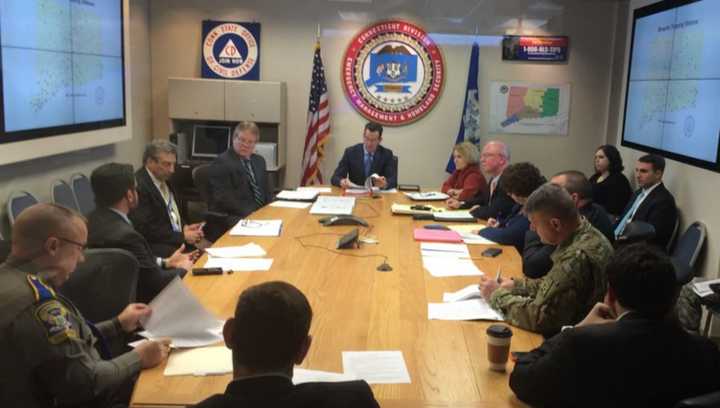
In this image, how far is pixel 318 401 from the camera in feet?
4.24

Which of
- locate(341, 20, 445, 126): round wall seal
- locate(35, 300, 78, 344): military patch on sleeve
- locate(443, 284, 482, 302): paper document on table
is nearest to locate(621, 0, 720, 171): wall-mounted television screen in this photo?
locate(341, 20, 445, 126): round wall seal

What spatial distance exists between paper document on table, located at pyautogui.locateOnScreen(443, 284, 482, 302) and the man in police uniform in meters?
1.22

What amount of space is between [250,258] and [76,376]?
1524mm

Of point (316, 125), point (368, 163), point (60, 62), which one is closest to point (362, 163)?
point (368, 163)

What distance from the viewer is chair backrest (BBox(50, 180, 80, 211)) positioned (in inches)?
194

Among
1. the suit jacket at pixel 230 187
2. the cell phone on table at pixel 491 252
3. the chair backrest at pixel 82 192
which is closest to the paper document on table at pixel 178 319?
the cell phone on table at pixel 491 252

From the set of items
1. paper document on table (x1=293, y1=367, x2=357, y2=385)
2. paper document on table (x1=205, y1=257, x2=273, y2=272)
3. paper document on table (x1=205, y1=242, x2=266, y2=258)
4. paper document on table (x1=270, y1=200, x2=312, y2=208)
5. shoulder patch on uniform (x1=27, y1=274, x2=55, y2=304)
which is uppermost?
shoulder patch on uniform (x1=27, y1=274, x2=55, y2=304)

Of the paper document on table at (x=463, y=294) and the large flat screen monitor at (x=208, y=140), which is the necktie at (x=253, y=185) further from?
the paper document on table at (x=463, y=294)

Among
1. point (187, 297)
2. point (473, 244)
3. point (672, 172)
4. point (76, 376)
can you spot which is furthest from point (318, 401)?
point (672, 172)

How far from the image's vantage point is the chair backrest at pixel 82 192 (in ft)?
17.3

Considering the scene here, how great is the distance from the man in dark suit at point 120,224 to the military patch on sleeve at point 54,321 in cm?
114

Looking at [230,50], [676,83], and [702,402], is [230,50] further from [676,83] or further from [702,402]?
[702,402]

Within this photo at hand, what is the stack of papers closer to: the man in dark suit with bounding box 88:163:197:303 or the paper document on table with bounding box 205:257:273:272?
the paper document on table with bounding box 205:257:273:272

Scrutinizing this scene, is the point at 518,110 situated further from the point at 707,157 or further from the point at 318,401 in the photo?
the point at 318,401
